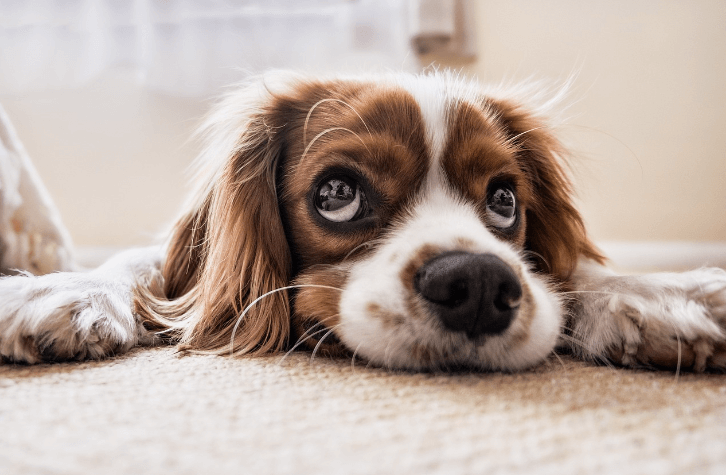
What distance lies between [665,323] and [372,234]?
58 centimetres

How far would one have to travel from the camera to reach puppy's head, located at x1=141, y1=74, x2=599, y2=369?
40.1 inches

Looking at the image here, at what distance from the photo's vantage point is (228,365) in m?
1.09

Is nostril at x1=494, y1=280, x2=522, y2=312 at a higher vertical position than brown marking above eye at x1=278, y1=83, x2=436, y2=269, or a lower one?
lower

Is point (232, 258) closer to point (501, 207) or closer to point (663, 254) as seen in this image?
point (501, 207)

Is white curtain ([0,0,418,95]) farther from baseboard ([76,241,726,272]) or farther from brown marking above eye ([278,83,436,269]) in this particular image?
brown marking above eye ([278,83,436,269])

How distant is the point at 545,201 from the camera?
1713mm

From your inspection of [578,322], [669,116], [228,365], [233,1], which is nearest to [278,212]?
[228,365]

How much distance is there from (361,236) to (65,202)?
259 centimetres

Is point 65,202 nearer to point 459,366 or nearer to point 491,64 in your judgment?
point 491,64

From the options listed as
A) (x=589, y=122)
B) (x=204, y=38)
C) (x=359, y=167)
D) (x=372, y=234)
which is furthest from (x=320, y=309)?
(x=589, y=122)

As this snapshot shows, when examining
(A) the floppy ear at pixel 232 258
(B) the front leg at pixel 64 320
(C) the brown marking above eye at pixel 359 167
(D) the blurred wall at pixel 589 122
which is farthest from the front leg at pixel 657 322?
(D) the blurred wall at pixel 589 122

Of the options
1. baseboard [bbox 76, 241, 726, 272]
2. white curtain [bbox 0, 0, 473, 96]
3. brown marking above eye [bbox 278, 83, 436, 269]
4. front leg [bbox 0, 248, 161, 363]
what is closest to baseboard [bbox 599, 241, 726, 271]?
baseboard [bbox 76, 241, 726, 272]

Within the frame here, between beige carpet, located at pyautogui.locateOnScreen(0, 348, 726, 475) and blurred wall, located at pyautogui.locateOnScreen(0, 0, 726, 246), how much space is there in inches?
93.9

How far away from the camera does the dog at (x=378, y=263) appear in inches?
40.3
